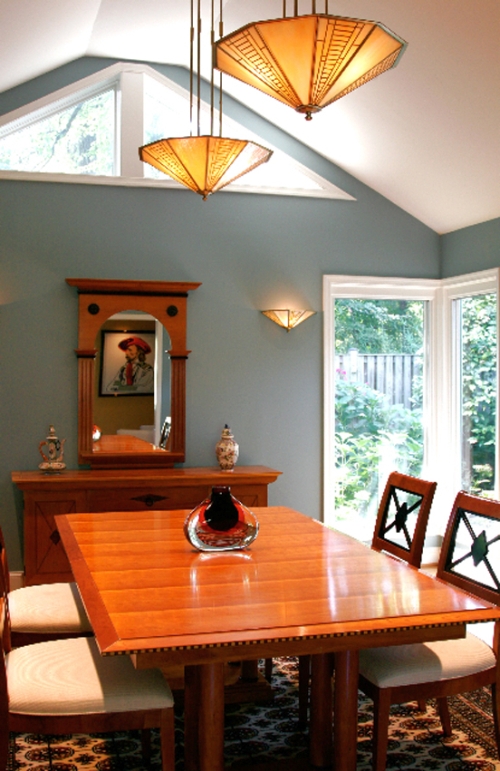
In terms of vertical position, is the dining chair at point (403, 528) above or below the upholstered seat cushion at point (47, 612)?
above

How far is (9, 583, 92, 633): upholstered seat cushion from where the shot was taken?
2.95m

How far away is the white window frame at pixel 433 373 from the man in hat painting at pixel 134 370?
1.21 m

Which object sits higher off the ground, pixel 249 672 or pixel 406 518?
pixel 406 518

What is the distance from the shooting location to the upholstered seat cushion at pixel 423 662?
2.42 meters

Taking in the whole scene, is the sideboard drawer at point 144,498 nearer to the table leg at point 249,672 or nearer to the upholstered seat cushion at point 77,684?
the table leg at point 249,672

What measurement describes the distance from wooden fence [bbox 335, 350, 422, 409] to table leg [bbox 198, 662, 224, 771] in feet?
11.6

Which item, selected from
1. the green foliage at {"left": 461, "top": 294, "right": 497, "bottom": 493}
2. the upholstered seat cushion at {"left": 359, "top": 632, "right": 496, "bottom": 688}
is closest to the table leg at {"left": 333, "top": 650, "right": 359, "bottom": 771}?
the upholstered seat cushion at {"left": 359, "top": 632, "right": 496, "bottom": 688}

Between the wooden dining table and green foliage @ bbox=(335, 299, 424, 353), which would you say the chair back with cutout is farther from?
green foliage @ bbox=(335, 299, 424, 353)

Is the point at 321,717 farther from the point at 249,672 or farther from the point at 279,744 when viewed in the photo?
the point at 249,672

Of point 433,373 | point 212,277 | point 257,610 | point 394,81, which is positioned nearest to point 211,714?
point 257,610

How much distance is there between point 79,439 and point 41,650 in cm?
254

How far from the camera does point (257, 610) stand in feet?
6.98

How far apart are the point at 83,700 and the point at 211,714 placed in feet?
1.16

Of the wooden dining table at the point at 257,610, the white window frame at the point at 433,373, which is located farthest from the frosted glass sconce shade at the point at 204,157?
the white window frame at the point at 433,373
